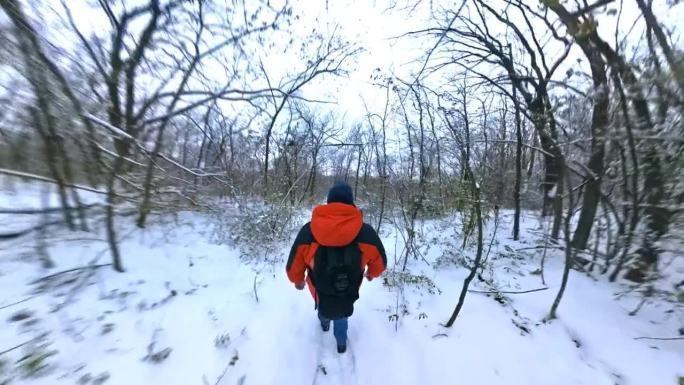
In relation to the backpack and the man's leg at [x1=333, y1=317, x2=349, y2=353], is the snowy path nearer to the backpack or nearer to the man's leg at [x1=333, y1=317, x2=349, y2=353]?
the man's leg at [x1=333, y1=317, x2=349, y2=353]

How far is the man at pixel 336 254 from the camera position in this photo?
8.48 ft

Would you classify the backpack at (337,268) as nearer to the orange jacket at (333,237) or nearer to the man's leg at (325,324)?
the orange jacket at (333,237)

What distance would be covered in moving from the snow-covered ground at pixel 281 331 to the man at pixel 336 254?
0.66 m

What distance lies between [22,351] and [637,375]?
17.9 ft

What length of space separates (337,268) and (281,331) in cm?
121

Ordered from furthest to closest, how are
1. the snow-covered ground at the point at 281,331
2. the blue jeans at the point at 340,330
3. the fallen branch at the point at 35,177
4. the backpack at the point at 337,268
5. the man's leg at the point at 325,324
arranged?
the man's leg at the point at 325,324, the blue jeans at the point at 340,330, the backpack at the point at 337,268, the snow-covered ground at the point at 281,331, the fallen branch at the point at 35,177

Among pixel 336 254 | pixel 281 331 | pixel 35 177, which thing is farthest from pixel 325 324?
pixel 35 177

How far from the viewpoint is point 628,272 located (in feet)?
12.8

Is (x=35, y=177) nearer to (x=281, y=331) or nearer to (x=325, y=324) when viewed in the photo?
(x=281, y=331)

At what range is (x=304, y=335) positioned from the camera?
3127 mm

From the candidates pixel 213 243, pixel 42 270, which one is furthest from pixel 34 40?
pixel 213 243

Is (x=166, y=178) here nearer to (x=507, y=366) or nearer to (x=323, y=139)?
(x=507, y=366)

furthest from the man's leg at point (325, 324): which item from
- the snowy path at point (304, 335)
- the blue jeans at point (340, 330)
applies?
the blue jeans at point (340, 330)

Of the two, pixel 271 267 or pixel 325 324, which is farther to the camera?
pixel 271 267
